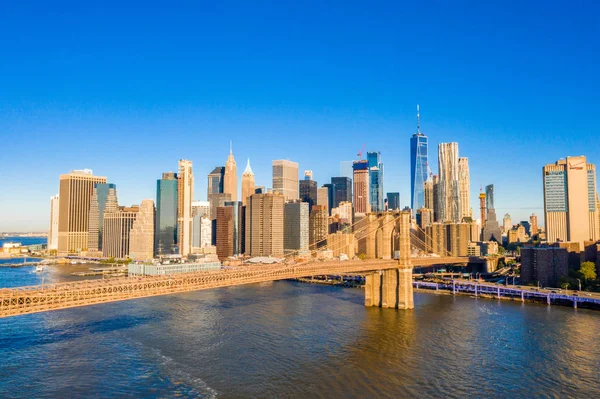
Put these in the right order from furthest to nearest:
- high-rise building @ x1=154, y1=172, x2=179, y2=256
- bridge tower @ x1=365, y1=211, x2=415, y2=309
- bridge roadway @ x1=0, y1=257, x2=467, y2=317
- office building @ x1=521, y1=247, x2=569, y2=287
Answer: high-rise building @ x1=154, y1=172, x2=179, y2=256 < office building @ x1=521, y1=247, x2=569, y2=287 < bridge tower @ x1=365, y1=211, x2=415, y2=309 < bridge roadway @ x1=0, y1=257, x2=467, y2=317

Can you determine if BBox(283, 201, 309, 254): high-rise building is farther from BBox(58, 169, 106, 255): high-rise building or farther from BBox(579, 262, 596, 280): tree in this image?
BBox(579, 262, 596, 280): tree

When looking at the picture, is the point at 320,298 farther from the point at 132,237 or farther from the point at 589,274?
the point at 132,237

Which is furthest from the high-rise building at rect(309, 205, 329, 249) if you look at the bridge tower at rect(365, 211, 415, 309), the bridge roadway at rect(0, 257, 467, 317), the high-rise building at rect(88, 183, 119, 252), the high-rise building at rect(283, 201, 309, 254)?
the bridge roadway at rect(0, 257, 467, 317)

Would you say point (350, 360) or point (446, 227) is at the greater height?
point (446, 227)

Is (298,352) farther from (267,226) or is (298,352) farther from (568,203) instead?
(568,203)

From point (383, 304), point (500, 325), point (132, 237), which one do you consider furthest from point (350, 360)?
point (132, 237)
